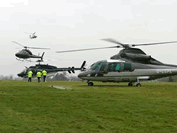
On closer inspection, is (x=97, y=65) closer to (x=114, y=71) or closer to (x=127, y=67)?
(x=114, y=71)

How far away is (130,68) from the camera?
24953 millimetres

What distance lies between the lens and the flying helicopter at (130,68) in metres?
24.5

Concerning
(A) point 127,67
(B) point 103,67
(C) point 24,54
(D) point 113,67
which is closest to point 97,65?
(B) point 103,67

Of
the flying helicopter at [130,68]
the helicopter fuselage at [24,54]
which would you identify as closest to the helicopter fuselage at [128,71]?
the flying helicopter at [130,68]

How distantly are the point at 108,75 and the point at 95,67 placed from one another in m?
1.66

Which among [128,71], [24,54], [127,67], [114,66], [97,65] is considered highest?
[24,54]

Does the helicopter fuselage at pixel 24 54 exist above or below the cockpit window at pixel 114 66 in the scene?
above

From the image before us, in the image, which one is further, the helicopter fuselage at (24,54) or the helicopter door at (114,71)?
the helicopter fuselage at (24,54)

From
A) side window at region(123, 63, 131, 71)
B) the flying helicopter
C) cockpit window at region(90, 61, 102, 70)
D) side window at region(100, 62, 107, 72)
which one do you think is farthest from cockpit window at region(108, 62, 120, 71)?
cockpit window at region(90, 61, 102, 70)

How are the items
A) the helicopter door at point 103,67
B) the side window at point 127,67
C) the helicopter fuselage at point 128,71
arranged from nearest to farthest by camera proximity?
the helicopter fuselage at point 128,71
the side window at point 127,67
the helicopter door at point 103,67

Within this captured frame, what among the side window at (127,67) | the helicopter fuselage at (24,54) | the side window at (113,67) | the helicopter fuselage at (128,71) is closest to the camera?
the helicopter fuselage at (128,71)

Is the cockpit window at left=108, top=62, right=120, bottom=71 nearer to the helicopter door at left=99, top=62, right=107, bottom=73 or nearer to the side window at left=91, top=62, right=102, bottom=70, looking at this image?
the helicopter door at left=99, top=62, right=107, bottom=73

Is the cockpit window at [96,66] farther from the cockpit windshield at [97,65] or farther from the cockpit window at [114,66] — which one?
the cockpit window at [114,66]

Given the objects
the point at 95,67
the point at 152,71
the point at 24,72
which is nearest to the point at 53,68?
the point at 24,72
